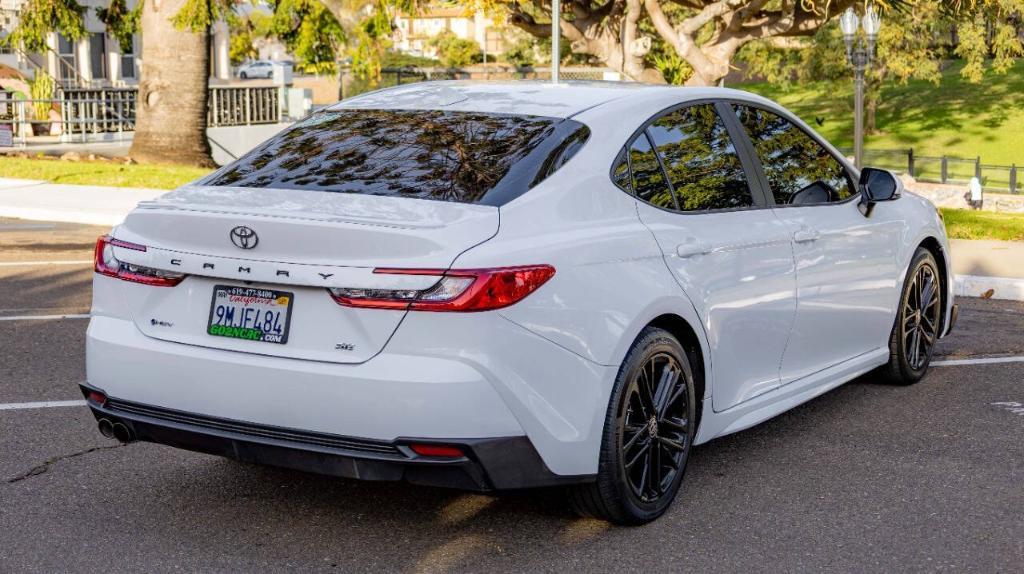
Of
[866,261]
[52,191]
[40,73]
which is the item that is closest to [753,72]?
Answer: [40,73]

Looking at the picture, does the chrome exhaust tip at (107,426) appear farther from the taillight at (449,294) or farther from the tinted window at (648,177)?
the tinted window at (648,177)

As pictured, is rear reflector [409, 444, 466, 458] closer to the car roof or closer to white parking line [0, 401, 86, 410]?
the car roof

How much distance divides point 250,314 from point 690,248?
1.74 metres

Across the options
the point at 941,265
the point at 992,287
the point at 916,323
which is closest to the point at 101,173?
the point at 992,287

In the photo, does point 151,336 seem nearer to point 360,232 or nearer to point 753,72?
point 360,232

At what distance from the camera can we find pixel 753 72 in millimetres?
60438

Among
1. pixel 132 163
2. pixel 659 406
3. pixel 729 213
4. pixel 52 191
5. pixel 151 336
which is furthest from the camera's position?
pixel 132 163

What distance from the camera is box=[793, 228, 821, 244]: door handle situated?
6.12 m

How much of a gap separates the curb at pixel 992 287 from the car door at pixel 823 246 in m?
4.60

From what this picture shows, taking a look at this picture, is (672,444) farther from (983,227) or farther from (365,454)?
(983,227)

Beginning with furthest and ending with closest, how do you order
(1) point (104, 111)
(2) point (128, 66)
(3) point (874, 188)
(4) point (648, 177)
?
(2) point (128, 66) → (1) point (104, 111) → (3) point (874, 188) → (4) point (648, 177)

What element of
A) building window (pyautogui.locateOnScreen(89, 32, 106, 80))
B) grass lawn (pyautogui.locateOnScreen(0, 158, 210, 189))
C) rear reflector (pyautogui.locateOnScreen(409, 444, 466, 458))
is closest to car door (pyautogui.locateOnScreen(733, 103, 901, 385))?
rear reflector (pyautogui.locateOnScreen(409, 444, 466, 458))

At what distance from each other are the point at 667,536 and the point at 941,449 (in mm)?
1935

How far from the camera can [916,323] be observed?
7633mm
